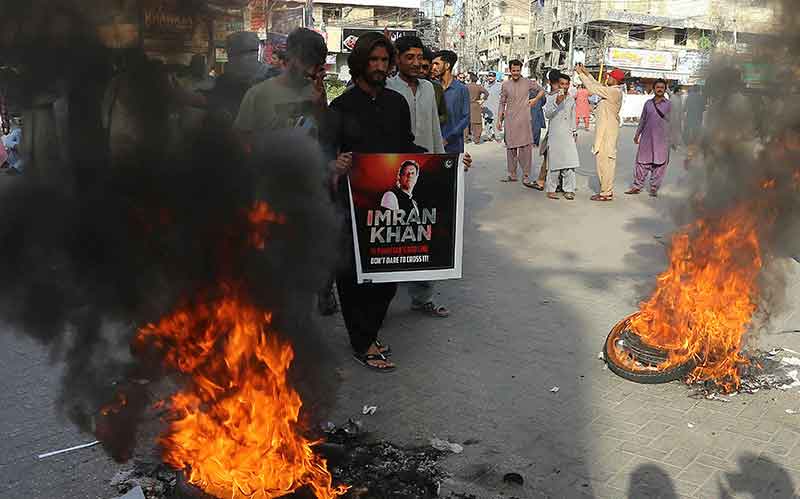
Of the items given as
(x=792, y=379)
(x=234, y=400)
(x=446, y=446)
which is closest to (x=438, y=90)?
(x=792, y=379)

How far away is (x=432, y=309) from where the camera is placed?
5.95 meters

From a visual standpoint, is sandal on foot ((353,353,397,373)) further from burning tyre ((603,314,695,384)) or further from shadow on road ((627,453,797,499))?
shadow on road ((627,453,797,499))

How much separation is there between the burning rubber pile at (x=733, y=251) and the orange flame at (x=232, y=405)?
2.56 meters

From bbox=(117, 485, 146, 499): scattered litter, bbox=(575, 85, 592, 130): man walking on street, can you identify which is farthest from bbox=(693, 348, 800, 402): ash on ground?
bbox=(575, 85, 592, 130): man walking on street

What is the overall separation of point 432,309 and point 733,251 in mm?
2397

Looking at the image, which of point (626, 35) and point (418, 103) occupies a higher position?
point (626, 35)

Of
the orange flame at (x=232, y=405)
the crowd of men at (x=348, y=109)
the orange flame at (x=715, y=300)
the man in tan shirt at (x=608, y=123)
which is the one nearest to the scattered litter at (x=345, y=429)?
the orange flame at (x=232, y=405)

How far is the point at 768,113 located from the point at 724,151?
34cm

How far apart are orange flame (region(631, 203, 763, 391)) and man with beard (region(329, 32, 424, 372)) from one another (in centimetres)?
181

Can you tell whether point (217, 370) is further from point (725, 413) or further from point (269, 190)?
point (725, 413)

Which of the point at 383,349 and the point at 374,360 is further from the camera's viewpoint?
the point at 383,349

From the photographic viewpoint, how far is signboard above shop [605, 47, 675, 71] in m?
50.2

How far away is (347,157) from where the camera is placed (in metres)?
4.45

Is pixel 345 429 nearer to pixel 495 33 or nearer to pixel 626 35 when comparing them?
pixel 626 35
